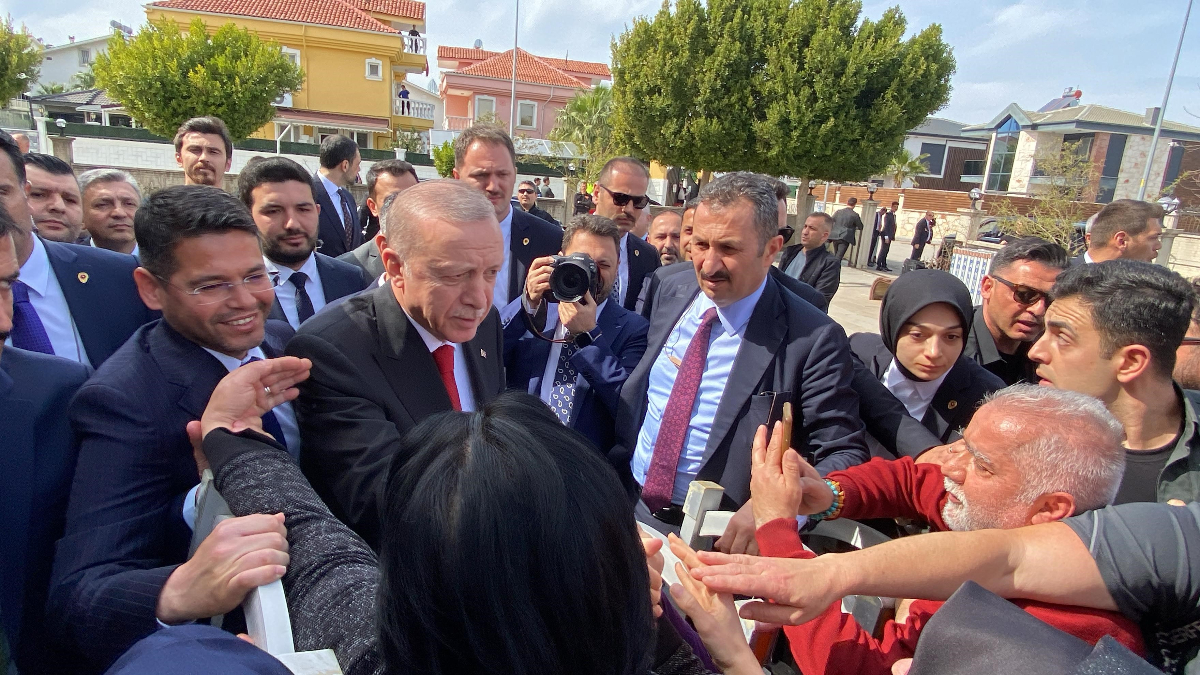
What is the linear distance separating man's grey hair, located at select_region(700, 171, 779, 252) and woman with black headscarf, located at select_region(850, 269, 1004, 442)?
1.82 ft

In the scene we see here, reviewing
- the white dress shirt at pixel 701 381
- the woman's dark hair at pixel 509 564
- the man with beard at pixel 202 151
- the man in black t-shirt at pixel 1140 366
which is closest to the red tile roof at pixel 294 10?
the man with beard at pixel 202 151

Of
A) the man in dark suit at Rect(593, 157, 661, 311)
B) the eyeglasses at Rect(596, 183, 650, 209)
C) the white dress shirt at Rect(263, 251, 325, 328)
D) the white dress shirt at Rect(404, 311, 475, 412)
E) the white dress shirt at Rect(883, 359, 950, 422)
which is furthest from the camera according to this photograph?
the eyeglasses at Rect(596, 183, 650, 209)

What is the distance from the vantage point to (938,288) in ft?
7.89

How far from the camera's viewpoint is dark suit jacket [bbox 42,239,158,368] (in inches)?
86.7

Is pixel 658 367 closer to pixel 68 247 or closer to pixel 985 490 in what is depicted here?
pixel 985 490

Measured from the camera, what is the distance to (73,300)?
2207mm

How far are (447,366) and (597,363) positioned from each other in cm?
82

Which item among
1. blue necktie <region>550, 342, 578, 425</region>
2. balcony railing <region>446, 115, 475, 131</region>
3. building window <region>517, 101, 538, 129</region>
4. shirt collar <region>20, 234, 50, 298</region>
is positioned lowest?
blue necktie <region>550, 342, 578, 425</region>

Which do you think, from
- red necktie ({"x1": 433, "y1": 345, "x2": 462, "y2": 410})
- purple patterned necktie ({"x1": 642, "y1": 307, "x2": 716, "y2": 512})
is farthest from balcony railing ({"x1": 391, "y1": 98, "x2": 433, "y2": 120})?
red necktie ({"x1": 433, "y1": 345, "x2": 462, "y2": 410})

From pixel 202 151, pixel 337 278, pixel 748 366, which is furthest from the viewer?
pixel 202 151

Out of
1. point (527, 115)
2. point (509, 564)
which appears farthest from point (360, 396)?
point (527, 115)

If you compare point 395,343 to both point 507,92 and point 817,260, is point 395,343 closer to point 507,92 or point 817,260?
point 817,260

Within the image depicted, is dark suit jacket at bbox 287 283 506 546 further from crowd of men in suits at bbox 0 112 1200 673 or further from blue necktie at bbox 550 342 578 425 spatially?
blue necktie at bbox 550 342 578 425

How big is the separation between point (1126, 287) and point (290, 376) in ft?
7.26
